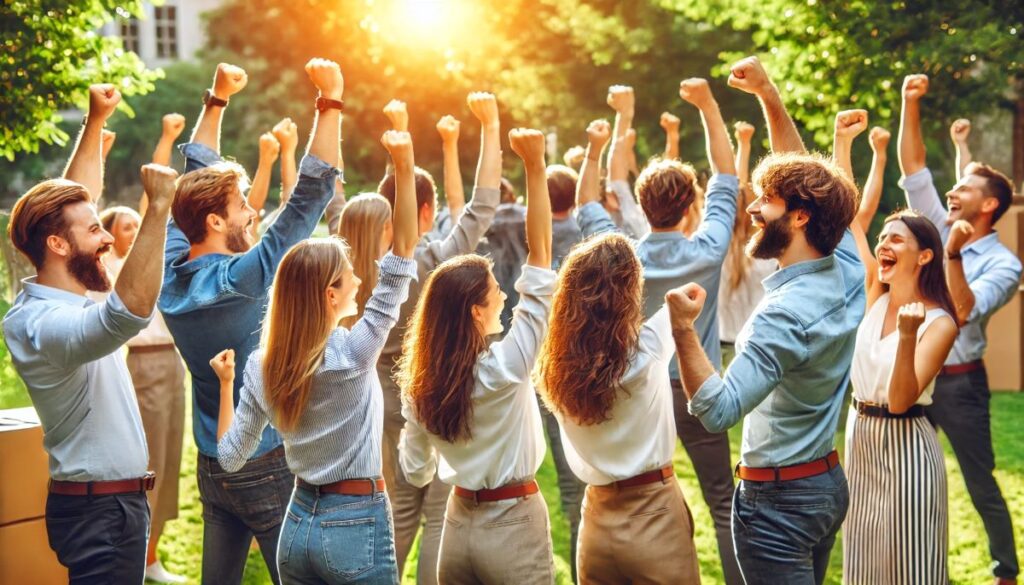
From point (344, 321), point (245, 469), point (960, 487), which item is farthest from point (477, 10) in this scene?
point (245, 469)

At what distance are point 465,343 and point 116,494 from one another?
4.23 ft

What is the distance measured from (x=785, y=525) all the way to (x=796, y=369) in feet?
1.75

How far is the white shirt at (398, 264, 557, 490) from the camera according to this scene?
4.12 m

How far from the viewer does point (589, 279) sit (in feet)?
13.9

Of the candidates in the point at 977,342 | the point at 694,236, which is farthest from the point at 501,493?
the point at 977,342

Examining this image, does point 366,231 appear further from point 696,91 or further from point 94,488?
point 94,488

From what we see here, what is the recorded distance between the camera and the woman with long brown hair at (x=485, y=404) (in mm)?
4133

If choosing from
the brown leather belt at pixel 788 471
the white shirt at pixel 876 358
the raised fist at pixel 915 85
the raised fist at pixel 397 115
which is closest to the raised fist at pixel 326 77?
Result: the raised fist at pixel 397 115

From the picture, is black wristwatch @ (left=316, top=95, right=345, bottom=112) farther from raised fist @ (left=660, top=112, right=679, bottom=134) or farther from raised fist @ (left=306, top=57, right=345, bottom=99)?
raised fist @ (left=660, top=112, right=679, bottom=134)

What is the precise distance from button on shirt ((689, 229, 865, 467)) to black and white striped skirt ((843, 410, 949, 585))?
0.93 meters

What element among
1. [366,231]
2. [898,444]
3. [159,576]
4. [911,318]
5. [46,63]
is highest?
[46,63]

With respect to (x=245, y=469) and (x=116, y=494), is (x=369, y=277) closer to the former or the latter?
(x=245, y=469)

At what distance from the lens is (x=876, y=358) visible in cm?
509

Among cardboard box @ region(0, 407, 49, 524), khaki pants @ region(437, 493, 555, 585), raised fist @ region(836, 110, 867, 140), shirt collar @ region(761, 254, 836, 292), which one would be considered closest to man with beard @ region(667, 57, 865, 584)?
shirt collar @ region(761, 254, 836, 292)
